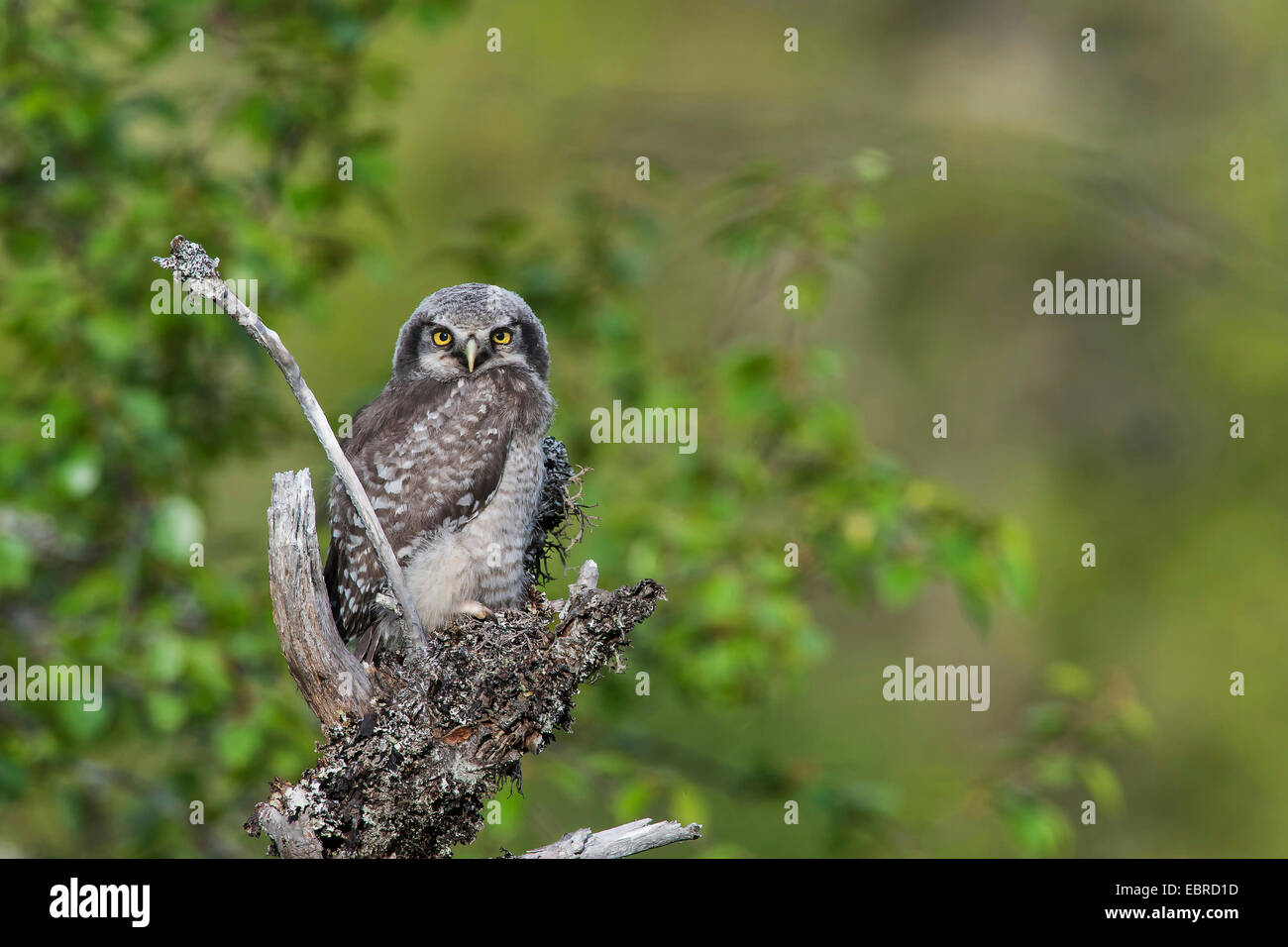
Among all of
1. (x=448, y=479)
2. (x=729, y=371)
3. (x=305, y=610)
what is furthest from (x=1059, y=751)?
(x=305, y=610)

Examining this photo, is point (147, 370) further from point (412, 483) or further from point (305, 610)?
point (305, 610)

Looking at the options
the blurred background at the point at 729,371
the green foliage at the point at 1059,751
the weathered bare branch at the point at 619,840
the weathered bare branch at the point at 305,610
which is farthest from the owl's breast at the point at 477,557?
the green foliage at the point at 1059,751

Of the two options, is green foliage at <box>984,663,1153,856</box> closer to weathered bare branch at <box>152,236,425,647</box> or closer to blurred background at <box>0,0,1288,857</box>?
blurred background at <box>0,0,1288,857</box>

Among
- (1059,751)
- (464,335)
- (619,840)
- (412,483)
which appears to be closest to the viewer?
A: (619,840)

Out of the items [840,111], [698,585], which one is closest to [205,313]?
[698,585]

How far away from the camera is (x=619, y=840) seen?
273 centimetres

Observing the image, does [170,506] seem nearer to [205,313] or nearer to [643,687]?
[205,313]

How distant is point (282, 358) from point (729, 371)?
3208 mm

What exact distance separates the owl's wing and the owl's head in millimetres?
174

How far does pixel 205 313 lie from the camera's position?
4.96 metres

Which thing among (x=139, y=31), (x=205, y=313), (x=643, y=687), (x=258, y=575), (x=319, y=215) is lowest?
(x=643, y=687)

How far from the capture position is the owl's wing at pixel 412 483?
3.44m

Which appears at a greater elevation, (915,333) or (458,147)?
(458,147)
